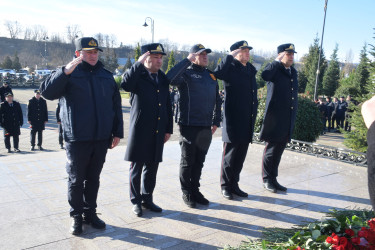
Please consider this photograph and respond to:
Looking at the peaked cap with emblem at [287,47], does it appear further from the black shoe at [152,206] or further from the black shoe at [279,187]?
the black shoe at [152,206]

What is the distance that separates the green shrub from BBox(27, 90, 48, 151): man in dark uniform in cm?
691

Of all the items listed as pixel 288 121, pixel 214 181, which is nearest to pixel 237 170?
pixel 214 181

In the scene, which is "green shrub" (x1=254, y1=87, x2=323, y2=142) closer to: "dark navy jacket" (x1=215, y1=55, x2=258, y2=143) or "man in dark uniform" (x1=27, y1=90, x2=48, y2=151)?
"dark navy jacket" (x1=215, y1=55, x2=258, y2=143)

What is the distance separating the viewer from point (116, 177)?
17.3 ft

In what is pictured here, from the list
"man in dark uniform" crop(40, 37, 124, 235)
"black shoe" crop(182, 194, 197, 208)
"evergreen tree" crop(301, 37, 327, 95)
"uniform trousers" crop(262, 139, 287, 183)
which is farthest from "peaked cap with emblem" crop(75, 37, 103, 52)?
"evergreen tree" crop(301, 37, 327, 95)

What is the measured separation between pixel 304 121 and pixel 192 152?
5566mm

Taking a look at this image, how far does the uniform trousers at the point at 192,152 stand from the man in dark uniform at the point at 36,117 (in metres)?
7.75

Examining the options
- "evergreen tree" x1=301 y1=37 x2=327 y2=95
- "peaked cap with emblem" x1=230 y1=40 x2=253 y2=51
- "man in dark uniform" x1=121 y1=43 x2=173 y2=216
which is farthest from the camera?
"evergreen tree" x1=301 y1=37 x2=327 y2=95

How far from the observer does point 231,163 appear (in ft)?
15.1

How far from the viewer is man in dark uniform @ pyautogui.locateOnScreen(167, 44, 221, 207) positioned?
4.11 meters

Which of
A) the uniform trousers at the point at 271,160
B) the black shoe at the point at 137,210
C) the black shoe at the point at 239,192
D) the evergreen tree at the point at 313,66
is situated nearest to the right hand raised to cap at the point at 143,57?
the black shoe at the point at 137,210

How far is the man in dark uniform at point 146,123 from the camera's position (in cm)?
379

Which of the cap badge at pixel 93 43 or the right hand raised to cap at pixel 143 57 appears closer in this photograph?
the cap badge at pixel 93 43

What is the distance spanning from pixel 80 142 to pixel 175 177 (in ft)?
7.82
